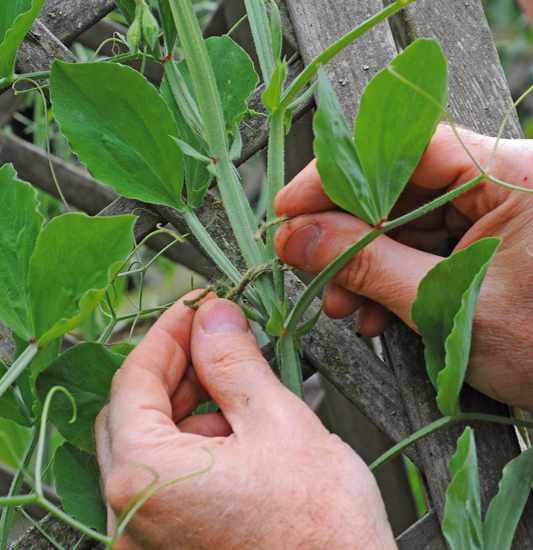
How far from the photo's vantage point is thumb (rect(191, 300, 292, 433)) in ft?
2.04

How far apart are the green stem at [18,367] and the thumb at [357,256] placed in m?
0.19

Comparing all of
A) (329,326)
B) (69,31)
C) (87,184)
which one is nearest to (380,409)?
(329,326)

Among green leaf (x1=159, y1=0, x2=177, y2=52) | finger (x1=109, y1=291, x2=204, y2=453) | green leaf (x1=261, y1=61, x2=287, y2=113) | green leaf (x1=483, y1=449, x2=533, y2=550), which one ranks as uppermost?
green leaf (x1=159, y1=0, x2=177, y2=52)

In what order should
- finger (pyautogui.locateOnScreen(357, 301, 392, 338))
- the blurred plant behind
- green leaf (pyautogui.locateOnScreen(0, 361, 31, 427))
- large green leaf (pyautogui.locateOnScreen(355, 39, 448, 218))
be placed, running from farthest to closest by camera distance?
1. the blurred plant behind
2. finger (pyautogui.locateOnScreen(357, 301, 392, 338))
3. green leaf (pyautogui.locateOnScreen(0, 361, 31, 427))
4. large green leaf (pyautogui.locateOnScreen(355, 39, 448, 218))

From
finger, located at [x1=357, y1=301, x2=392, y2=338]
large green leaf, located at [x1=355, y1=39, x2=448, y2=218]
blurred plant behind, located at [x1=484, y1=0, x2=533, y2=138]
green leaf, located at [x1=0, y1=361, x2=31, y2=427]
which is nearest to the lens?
large green leaf, located at [x1=355, y1=39, x2=448, y2=218]

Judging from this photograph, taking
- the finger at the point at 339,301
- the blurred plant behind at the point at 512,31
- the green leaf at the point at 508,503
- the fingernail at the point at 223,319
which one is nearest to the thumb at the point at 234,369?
the fingernail at the point at 223,319

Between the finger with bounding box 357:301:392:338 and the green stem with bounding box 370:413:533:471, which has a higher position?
the finger with bounding box 357:301:392:338

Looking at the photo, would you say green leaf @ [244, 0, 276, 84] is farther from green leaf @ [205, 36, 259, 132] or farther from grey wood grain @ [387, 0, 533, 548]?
grey wood grain @ [387, 0, 533, 548]

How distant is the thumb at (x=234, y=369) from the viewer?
24.5 inches

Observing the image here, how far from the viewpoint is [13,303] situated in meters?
0.64

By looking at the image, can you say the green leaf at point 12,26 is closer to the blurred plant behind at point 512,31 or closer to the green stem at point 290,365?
the green stem at point 290,365

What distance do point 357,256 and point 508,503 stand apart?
225mm

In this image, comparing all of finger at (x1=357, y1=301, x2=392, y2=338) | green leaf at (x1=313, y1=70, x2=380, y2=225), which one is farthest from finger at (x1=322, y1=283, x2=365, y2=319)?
green leaf at (x1=313, y1=70, x2=380, y2=225)

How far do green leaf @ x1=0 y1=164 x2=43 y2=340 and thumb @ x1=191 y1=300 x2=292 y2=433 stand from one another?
12 centimetres
